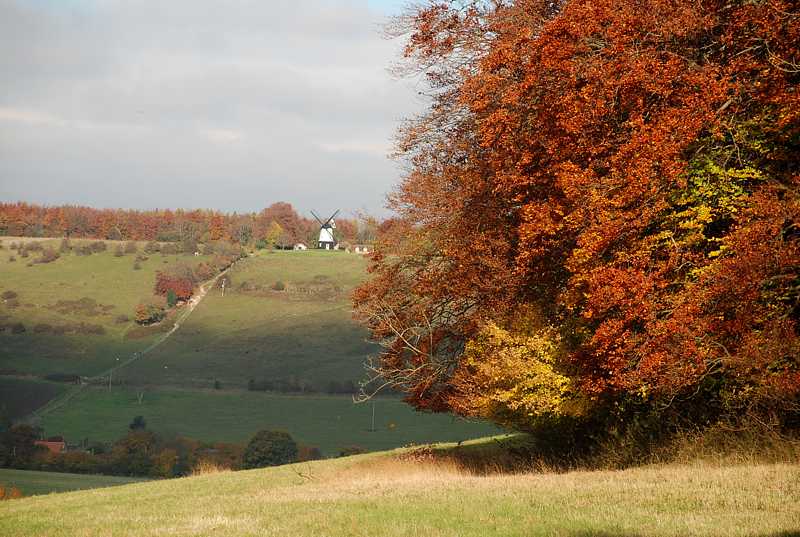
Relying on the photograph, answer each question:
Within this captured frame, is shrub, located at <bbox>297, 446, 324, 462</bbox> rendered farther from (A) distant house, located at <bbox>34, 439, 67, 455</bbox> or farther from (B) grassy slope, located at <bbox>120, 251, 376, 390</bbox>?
(B) grassy slope, located at <bbox>120, 251, 376, 390</bbox>

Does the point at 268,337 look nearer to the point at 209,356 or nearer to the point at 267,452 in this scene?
the point at 209,356

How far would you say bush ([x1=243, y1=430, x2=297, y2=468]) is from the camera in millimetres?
67250

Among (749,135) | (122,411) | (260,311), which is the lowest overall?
(122,411)

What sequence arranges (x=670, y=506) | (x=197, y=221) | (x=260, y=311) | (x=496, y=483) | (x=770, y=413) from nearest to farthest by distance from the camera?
(x=670, y=506)
(x=496, y=483)
(x=770, y=413)
(x=260, y=311)
(x=197, y=221)

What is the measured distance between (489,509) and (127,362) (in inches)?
4276

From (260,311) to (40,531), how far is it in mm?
122292

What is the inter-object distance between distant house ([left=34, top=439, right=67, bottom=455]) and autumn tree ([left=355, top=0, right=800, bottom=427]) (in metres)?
59.6

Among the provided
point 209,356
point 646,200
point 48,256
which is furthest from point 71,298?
point 646,200

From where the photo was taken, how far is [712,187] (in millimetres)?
18703

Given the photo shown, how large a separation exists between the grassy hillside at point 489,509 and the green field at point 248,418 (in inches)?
2223

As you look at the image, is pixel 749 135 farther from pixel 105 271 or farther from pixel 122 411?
pixel 105 271

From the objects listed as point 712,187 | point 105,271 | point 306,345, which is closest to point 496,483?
point 712,187

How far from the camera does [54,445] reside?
76.8 metres

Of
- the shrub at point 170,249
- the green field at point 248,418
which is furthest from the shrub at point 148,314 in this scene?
the shrub at point 170,249
